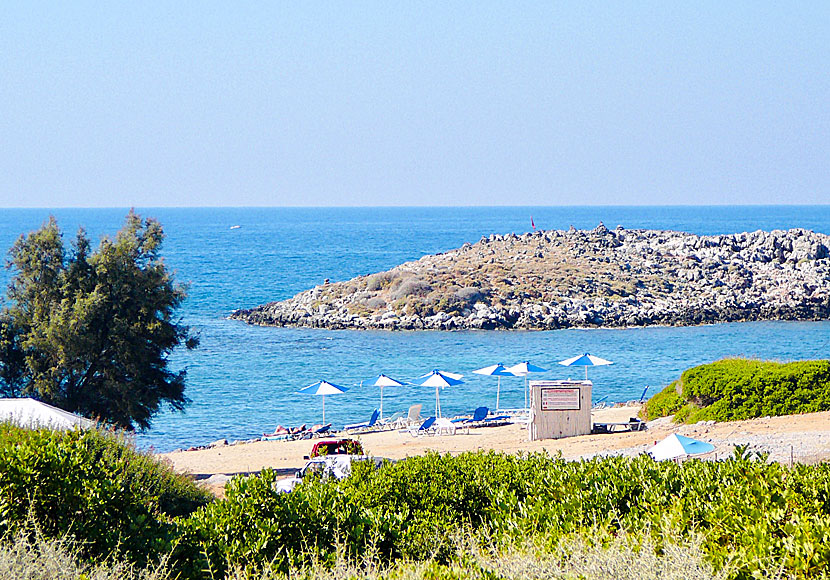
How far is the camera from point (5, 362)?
25.4 m

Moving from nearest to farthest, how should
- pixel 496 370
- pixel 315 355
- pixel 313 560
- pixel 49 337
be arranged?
pixel 313 560
pixel 49 337
pixel 496 370
pixel 315 355

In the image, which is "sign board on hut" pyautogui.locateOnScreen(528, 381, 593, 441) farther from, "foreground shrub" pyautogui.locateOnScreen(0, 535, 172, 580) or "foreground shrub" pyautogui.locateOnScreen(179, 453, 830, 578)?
"foreground shrub" pyautogui.locateOnScreen(0, 535, 172, 580)

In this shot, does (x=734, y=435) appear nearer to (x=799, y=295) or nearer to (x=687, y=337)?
(x=687, y=337)

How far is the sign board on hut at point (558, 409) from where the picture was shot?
23.6 m

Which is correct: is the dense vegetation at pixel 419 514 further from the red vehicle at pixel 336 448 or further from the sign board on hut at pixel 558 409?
the sign board on hut at pixel 558 409

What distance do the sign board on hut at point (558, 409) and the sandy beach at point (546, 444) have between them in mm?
582

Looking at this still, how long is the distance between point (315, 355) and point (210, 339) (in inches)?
432

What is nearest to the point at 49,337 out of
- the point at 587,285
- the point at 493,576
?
the point at 493,576

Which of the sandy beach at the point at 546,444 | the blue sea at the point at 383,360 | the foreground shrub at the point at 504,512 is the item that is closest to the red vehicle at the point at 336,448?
the sandy beach at the point at 546,444

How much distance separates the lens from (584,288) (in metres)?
68.0

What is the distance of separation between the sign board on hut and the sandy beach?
582 mm

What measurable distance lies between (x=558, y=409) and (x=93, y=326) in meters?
Result: 13.0

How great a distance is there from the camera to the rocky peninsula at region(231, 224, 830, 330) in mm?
62938

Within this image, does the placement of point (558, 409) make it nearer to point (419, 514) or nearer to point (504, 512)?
point (419, 514)
